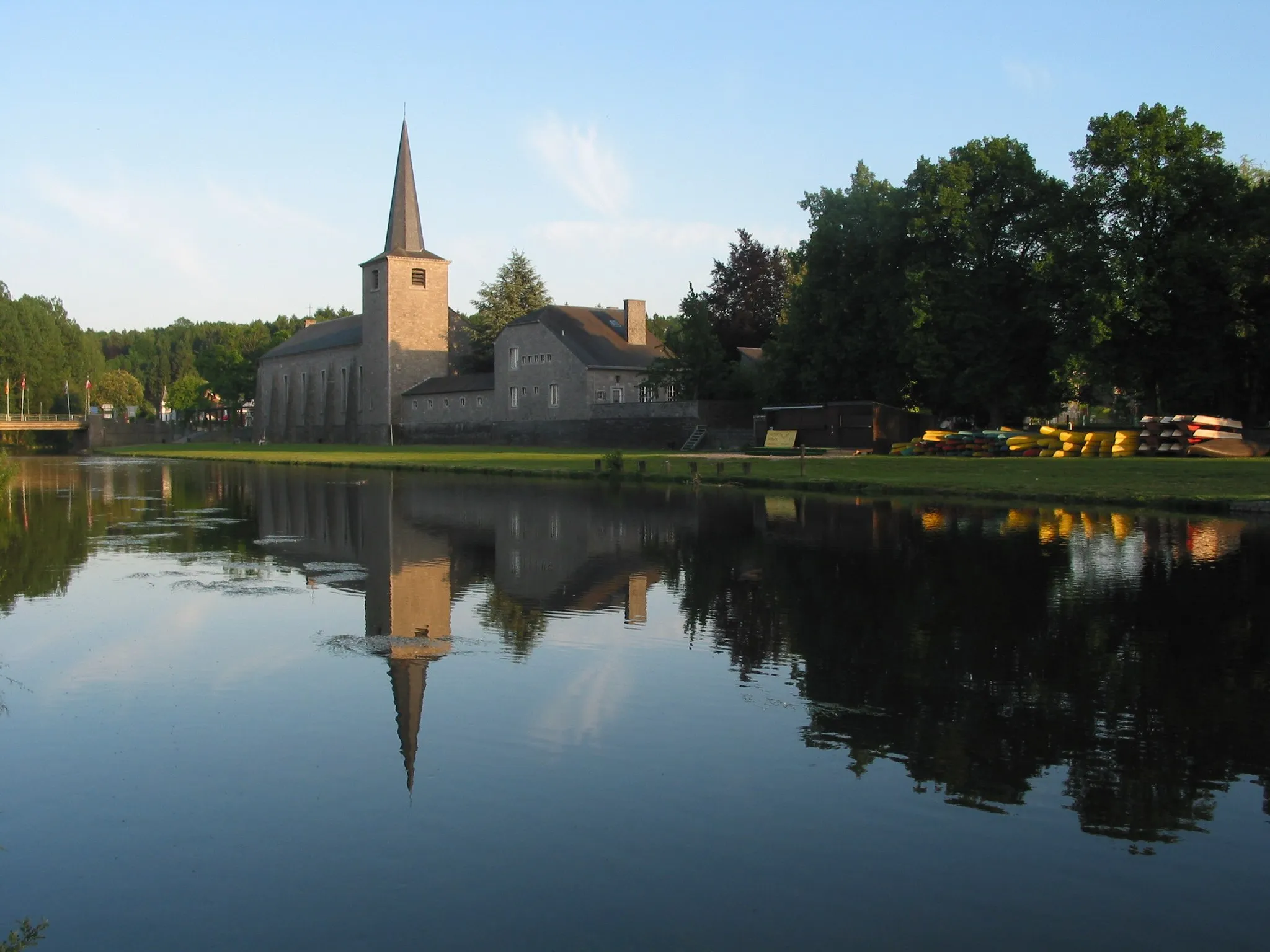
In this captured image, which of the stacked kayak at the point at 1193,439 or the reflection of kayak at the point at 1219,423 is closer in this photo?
the stacked kayak at the point at 1193,439

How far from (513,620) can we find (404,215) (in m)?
92.3

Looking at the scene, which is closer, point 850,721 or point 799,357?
point 850,721

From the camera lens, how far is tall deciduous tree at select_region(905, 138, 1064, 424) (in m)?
52.0

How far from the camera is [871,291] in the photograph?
185 ft

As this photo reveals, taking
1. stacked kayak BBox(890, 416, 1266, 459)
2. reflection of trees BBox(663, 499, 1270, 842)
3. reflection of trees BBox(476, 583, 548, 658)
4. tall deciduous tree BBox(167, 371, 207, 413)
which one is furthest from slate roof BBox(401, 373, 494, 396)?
reflection of trees BBox(476, 583, 548, 658)

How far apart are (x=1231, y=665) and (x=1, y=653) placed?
11832 mm

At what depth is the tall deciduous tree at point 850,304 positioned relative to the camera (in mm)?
55375

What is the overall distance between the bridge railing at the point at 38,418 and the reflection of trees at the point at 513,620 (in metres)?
103

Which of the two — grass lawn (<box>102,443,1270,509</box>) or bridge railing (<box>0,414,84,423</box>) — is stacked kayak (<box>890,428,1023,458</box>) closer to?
grass lawn (<box>102,443,1270,509</box>)

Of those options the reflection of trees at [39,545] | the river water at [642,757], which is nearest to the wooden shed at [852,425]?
the reflection of trees at [39,545]

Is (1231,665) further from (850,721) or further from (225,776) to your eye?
(225,776)

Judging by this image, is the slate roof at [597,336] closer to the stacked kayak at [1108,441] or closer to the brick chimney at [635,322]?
the brick chimney at [635,322]

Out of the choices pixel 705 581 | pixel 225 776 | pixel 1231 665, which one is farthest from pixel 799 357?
pixel 225 776

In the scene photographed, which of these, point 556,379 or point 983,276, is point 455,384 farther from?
point 983,276
